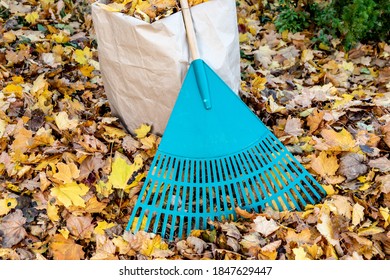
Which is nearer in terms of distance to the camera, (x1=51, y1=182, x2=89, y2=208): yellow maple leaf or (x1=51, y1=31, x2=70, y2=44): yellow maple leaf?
(x1=51, y1=182, x2=89, y2=208): yellow maple leaf

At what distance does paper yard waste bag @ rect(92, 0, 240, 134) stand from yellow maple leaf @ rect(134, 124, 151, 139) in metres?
0.02

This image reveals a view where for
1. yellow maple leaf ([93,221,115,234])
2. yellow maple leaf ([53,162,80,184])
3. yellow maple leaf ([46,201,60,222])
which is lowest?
yellow maple leaf ([93,221,115,234])

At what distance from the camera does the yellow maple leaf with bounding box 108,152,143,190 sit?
6.04 feet

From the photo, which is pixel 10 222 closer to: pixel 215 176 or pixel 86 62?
pixel 215 176

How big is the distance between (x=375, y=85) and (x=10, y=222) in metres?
1.77

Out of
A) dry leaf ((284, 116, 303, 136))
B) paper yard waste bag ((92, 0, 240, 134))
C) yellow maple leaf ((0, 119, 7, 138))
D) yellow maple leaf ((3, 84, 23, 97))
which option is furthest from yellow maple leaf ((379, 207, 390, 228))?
yellow maple leaf ((3, 84, 23, 97))

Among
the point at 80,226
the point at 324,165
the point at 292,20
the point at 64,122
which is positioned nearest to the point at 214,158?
the point at 324,165

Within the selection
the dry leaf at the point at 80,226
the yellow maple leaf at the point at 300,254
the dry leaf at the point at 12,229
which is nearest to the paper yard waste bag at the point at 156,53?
the dry leaf at the point at 80,226

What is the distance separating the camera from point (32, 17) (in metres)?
2.88

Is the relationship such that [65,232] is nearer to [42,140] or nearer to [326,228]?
[42,140]

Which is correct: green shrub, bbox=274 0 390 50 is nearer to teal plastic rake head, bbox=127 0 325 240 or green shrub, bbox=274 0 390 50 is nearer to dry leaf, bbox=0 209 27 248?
teal plastic rake head, bbox=127 0 325 240

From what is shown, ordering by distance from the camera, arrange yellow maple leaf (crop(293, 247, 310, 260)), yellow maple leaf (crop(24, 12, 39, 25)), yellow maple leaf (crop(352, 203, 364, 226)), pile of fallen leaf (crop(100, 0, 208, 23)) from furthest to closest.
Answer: yellow maple leaf (crop(24, 12, 39, 25))
pile of fallen leaf (crop(100, 0, 208, 23))
yellow maple leaf (crop(352, 203, 364, 226))
yellow maple leaf (crop(293, 247, 310, 260))

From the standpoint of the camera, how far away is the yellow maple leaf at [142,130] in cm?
201

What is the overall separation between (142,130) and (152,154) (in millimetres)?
111
